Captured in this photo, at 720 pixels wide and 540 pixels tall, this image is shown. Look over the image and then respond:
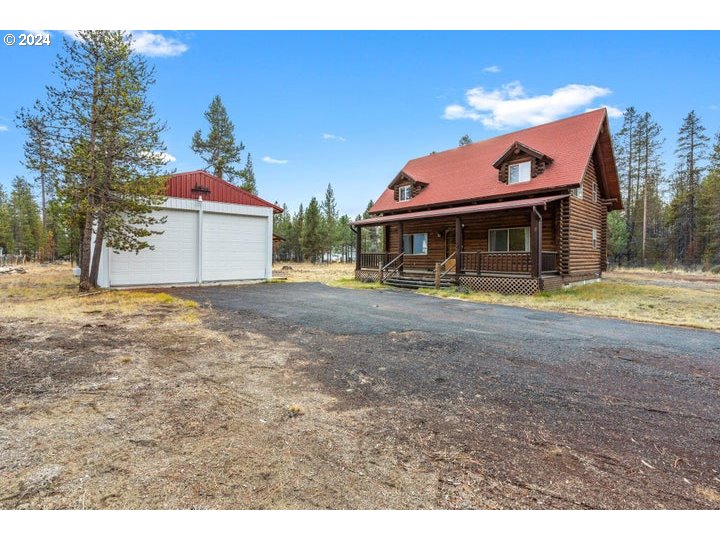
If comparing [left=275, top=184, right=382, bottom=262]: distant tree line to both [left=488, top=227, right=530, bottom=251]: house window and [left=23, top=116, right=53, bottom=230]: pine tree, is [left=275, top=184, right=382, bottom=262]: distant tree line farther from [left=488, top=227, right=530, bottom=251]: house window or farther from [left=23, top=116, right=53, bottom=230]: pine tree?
[left=23, top=116, right=53, bottom=230]: pine tree

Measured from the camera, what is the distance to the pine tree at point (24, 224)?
45750 mm

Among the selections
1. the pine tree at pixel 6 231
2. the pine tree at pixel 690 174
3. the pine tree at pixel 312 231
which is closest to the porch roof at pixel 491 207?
the pine tree at pixel 312 231

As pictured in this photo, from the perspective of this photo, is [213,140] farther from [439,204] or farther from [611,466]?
[611,466]

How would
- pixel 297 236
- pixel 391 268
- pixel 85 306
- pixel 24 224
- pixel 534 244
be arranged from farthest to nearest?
pixel 297 236, pixel 24 224, pixel 391 268, pixel 534 244, pixel 85 306

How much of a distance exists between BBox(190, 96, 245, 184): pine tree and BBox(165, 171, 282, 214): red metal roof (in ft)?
62.3

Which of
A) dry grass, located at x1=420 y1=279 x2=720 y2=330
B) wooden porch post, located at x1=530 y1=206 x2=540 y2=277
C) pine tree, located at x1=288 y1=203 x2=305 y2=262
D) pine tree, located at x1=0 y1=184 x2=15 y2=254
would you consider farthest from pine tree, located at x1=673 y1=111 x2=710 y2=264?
pine tree, located at x1=0 y1=184 x2=15 y2=254

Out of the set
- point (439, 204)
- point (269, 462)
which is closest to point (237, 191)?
point (439, 204)

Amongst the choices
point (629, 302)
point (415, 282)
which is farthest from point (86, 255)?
point (629, 302)

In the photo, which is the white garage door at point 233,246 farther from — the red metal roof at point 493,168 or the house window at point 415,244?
the house window at point 415,244

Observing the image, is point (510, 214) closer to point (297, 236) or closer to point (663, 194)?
point (663, 194)

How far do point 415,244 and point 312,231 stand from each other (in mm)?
28396

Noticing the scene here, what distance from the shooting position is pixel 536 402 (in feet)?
11.8

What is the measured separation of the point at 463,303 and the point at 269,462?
949 centimetres

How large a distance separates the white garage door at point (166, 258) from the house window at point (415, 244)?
10309mm
